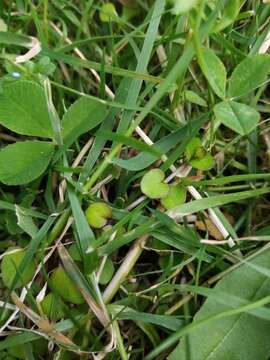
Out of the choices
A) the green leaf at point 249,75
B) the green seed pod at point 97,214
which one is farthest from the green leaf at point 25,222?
the green leaf at point 249,75

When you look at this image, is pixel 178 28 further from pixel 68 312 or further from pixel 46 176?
pixel 68 312

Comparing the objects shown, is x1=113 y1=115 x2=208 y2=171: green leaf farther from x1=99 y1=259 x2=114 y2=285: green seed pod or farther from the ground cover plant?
x1=99 y1=259 x2=114 y2=285: green seed pod

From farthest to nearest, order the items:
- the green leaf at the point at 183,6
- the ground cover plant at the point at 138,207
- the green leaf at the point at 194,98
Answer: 1. the green leaf at the point at 194,98
2. the ground cover plant at the point at 138,207
3. the green leaf at the point at 183,6

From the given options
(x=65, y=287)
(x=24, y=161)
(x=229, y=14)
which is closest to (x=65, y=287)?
(x=65, y=287)

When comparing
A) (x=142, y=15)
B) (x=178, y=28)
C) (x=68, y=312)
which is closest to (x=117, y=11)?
(x=142, y=15)

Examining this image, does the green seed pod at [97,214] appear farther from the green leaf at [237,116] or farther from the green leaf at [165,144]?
the green leaf at [237,116]

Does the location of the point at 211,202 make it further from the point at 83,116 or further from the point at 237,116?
the point at 83,116
